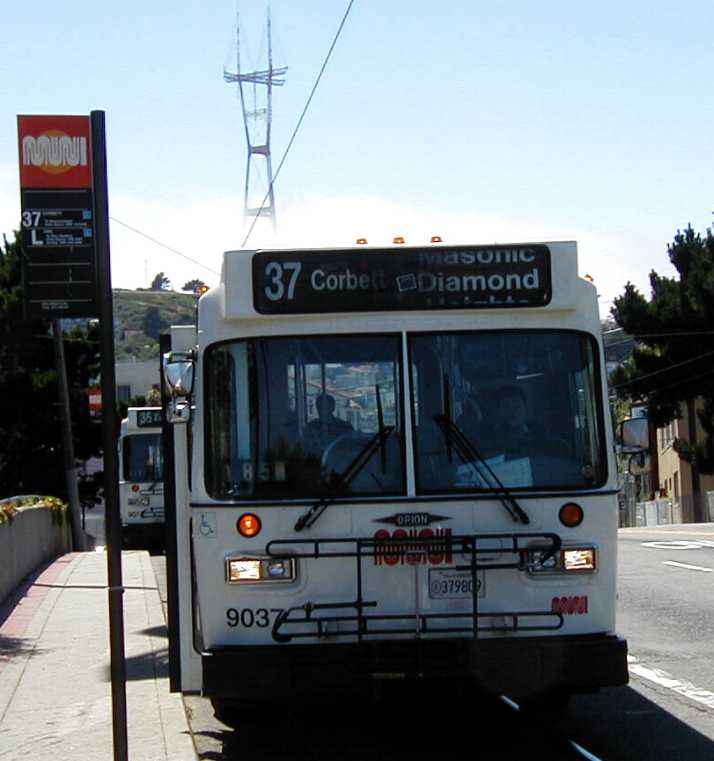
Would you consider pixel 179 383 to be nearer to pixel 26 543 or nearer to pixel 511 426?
pixel 511 426

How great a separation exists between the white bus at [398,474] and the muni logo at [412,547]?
0.01 meters

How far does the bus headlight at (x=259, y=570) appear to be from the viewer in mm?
7426

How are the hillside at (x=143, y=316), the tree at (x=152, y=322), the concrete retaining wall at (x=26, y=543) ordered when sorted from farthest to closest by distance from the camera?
1. the tree at (x=152, y=322)
2. the hillside at (x=143, y=316)
3. the concrete retaining wall at (x=26, y=543)

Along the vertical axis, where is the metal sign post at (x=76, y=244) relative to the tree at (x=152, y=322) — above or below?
below

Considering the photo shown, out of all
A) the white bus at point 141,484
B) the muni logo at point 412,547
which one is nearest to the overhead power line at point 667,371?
the white bus at point 141,484

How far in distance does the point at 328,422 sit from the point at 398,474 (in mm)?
491

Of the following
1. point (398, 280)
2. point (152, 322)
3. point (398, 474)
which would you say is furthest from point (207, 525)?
point (152, 322)

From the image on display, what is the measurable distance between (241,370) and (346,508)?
0.97m

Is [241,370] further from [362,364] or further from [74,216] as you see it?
[74,216]

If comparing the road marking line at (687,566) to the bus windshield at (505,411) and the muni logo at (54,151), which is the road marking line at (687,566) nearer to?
the bus windshield at (505,411)

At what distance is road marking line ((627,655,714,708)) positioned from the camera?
9258mm

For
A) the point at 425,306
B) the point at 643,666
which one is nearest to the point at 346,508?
the point at 425,306

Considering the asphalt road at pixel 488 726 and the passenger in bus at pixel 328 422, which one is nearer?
the passenger in bus at pixel 328 422

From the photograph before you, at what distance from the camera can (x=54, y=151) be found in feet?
20.4
